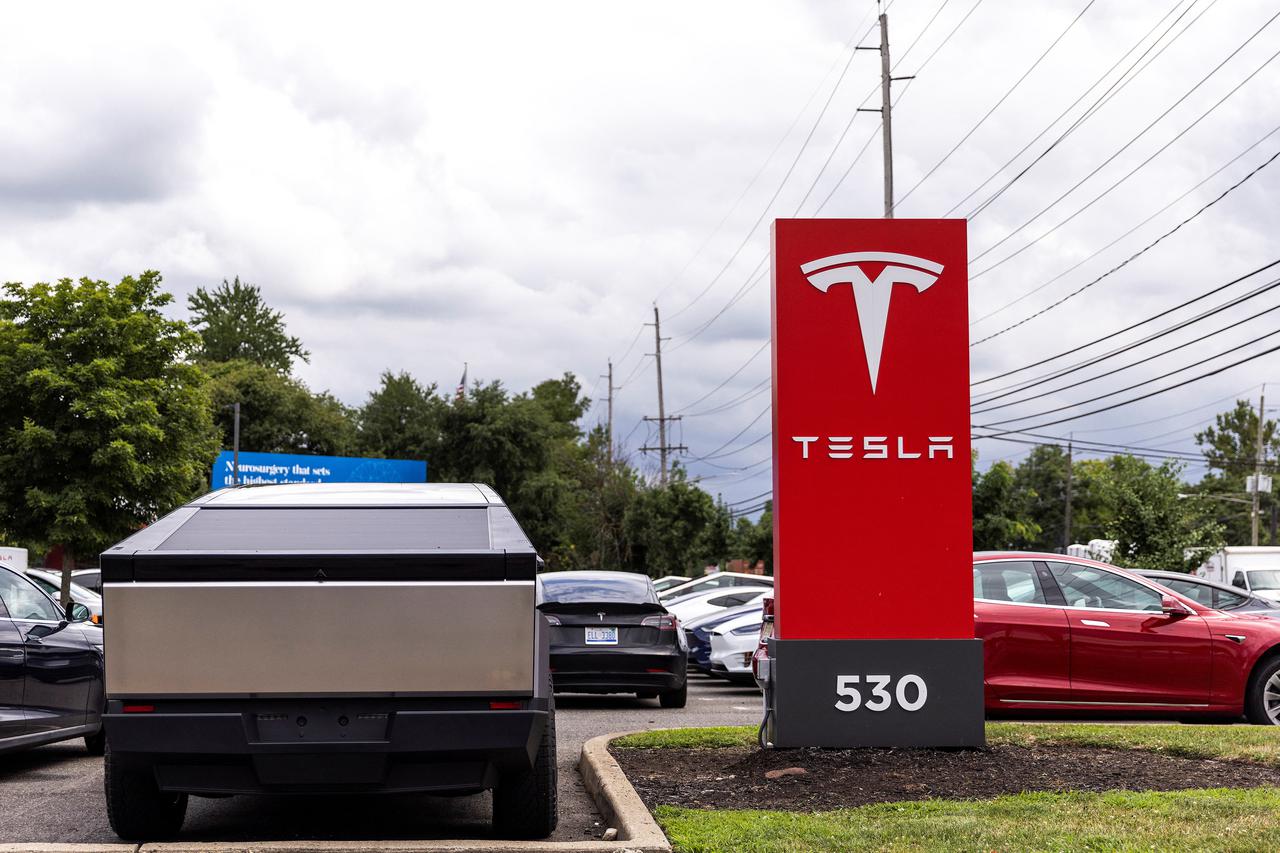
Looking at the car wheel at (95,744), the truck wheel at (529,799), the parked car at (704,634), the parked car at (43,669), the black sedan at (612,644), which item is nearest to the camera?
the truck wheel at (529,799)

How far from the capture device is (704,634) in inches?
709

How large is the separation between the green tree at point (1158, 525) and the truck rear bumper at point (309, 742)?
27.8 m

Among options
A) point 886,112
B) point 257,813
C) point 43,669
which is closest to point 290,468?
point 886,112

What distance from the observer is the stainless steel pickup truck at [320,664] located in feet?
18.5

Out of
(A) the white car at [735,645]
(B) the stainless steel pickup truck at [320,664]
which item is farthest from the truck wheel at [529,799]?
(A) the white car at [735,645]

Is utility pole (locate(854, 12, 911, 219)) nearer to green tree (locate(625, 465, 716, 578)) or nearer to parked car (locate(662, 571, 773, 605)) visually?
Answer: parked car (locate(662, 571, 773, 605))

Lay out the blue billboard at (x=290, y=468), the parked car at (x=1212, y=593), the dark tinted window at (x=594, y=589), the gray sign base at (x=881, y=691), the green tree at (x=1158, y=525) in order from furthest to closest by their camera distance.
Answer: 1. the blue billboard at (x=290, y=468)
2. the green tree at (x=1158, y=525)
3. the parked car at (x=1212, y=593)
4. the dark tinted window at (x=594, y=589)
5. the gray sign base at (x=881, y=691)

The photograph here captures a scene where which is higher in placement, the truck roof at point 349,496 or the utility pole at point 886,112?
the utility pole at point 886,112

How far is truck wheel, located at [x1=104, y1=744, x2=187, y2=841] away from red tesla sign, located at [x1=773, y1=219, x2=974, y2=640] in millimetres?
3821

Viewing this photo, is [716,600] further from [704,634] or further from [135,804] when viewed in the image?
[135,804]

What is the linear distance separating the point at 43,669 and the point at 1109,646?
853 centimetres

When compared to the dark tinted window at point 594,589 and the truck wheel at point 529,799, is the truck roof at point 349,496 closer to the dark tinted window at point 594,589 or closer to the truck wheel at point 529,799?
the truck wheel at point 529,799

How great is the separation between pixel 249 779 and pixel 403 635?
3.23ft

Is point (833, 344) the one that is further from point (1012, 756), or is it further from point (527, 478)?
point (527, 478)
